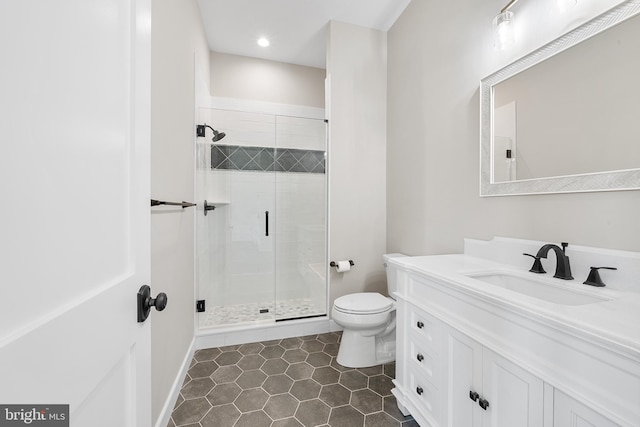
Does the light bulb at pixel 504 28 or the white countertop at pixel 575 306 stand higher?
the light bulb at pixel 504 28

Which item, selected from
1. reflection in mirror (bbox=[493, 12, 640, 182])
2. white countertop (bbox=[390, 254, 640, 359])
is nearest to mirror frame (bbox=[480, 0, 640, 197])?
reflection in mirror (bbox=[493, 12, 640, 182])

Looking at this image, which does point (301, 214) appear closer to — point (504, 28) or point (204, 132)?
point (204, 132)

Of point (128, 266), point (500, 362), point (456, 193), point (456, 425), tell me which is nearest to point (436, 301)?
point (500, 362)

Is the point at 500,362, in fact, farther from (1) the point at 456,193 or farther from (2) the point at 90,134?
(2) the point at 90,134

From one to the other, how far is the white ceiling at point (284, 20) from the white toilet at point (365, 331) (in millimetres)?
2155

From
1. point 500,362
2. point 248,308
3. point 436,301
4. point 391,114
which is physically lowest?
point 248,308

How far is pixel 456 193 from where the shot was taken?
1.78 m

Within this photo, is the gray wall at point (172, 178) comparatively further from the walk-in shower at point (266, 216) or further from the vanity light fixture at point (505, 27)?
the vanity light fixture at point (505, 27)

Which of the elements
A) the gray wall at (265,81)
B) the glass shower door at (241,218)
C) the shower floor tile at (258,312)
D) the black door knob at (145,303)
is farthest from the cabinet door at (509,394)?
the gray wall at (265,81)

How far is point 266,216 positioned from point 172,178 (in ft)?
3.71

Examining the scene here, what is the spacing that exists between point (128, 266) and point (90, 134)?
12.5 inches

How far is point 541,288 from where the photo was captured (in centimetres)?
118

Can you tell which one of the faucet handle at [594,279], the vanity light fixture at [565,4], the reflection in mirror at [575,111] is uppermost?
the vanity light fixture at [565,4]

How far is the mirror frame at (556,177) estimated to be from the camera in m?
0.99
